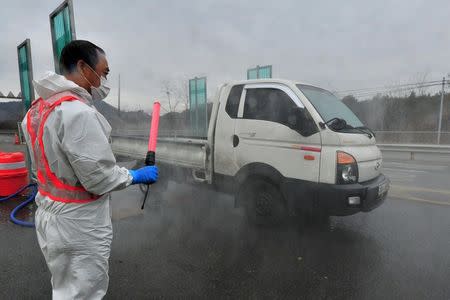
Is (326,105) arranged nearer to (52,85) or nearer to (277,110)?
(277,110)

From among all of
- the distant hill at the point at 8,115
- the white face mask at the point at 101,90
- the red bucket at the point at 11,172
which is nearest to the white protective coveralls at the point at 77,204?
the white face mask at the point at 101,90

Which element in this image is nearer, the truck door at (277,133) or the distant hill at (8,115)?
the truck door at (277,133)

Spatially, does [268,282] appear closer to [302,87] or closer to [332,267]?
[332,267]

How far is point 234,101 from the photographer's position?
433cm

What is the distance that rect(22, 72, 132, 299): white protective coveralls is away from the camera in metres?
1.46

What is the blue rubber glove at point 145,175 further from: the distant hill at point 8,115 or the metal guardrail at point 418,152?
the distant hill at point 8,115

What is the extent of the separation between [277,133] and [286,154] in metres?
0.29

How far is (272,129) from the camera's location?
383cm

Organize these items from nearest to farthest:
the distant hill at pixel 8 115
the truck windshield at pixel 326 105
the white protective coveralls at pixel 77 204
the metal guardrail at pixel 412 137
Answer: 1. the white protective coveralls at pixel 77 204
2. the truck windshield at pixel 326 105
3. the metal guardrail at pixel 412 137
4. the distant hill at pixel 8 115

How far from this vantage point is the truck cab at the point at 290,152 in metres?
3.42

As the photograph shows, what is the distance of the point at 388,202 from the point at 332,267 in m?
3.18

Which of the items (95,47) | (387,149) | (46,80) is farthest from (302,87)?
(387,149)

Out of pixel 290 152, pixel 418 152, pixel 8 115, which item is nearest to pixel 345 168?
pixel 290 152

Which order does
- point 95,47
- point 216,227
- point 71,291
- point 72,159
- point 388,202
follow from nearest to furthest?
point 72,159 < point 71,291 < point 95,47 < point 216,227 < point 388,202
